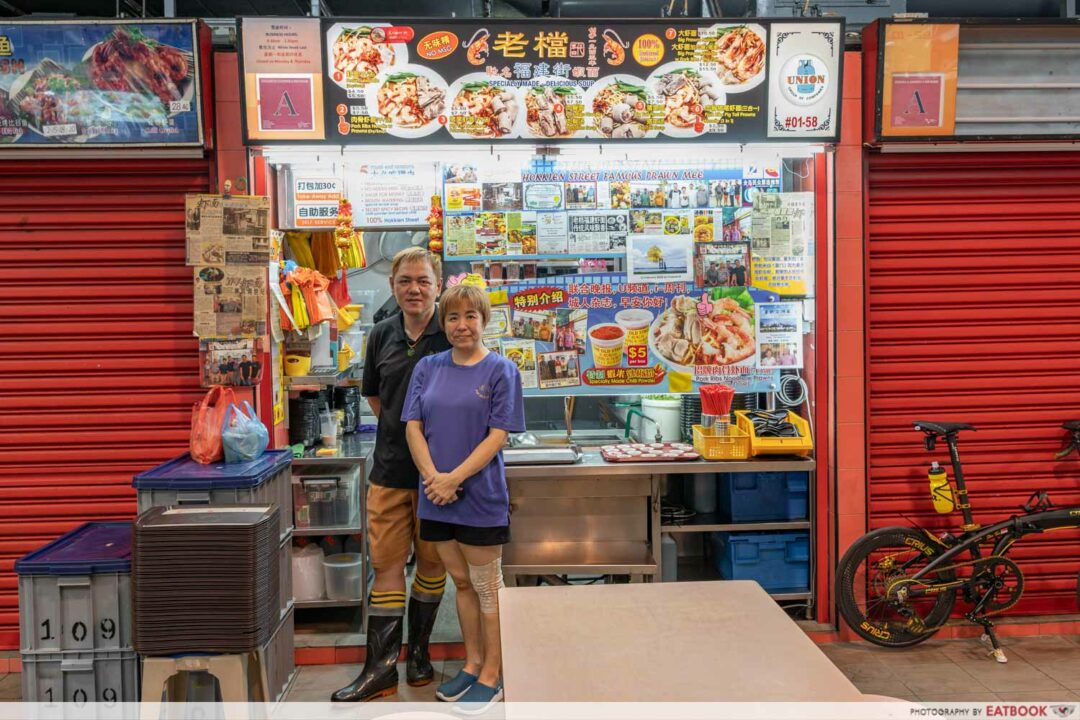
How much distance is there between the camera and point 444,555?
12.9 feet

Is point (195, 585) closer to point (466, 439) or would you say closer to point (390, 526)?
point (390, 526)

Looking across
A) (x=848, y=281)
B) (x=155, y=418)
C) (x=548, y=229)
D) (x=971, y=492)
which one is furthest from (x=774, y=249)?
(x=155, y=418)

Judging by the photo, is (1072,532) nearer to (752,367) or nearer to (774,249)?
(752,367)

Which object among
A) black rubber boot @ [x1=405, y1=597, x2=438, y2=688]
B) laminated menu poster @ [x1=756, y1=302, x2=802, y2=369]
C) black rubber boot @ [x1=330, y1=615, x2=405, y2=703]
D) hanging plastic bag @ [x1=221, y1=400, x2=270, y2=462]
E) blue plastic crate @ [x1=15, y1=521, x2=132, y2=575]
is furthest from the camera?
laminated menu poster @ [x1=756, y1=302, x2=802, y2=369]

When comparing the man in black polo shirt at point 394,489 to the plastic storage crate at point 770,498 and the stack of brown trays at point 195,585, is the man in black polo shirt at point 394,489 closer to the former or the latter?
the stack of brown trays at point 195,585

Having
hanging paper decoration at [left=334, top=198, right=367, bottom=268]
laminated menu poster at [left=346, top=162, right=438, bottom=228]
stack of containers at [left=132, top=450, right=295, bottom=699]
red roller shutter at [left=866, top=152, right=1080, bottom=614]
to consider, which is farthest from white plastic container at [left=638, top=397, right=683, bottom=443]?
Answer: stack of containers at [left=132, top=450, right=295, bottom=699]

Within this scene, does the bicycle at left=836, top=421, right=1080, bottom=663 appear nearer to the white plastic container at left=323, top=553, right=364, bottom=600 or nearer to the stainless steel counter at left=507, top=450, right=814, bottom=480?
the stainless steel counter at left=507, top=450, right=814, bottom=480

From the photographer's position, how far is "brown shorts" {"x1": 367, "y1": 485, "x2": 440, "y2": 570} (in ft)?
13.6

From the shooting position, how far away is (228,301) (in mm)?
4469

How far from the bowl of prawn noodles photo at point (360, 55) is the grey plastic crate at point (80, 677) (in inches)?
120

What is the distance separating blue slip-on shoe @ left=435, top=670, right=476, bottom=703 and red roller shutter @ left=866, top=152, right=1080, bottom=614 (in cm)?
255

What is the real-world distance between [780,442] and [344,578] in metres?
2.67

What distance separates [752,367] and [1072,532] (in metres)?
2.18

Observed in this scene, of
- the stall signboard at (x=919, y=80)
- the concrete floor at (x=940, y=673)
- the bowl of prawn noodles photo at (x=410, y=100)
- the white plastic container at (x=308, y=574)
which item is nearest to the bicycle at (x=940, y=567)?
the concrete floor at (x=940, y=673)
